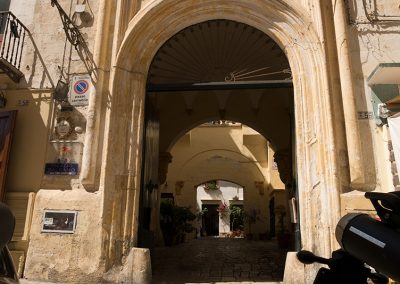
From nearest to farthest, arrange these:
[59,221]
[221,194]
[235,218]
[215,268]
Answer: [59,221], [215,268], [235,218], [221,194]

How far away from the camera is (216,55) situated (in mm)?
7219

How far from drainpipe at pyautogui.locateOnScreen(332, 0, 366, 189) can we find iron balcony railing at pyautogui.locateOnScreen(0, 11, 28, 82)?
4.70m

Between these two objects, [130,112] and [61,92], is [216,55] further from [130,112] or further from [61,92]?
[61,92]

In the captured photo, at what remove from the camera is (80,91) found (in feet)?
18.6

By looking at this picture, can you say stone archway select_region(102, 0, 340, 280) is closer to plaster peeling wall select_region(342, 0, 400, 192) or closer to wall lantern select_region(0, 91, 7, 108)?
plaster peeling wall select_region(342, 0, 400, 192)

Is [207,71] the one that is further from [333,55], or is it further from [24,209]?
[24,209]

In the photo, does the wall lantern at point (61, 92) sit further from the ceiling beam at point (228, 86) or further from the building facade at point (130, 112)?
the ceiling beam at point (228, 86)

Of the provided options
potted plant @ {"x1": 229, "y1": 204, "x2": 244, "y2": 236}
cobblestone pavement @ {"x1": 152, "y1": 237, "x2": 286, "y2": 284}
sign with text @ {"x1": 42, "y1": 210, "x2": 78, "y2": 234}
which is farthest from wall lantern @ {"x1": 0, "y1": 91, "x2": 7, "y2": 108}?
potted plant @ {"x1": 229, "y1": 204, "x2": 244, "y2": 236}

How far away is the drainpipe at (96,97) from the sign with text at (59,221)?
493 mm

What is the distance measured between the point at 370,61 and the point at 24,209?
522 centimetres

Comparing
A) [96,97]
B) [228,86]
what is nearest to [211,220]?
[228,86]

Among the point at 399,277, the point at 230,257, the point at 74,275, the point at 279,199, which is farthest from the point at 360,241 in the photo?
the point at 279,199

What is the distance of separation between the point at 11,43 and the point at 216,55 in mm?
3463

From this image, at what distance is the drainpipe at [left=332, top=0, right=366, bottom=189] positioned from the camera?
4.86m
